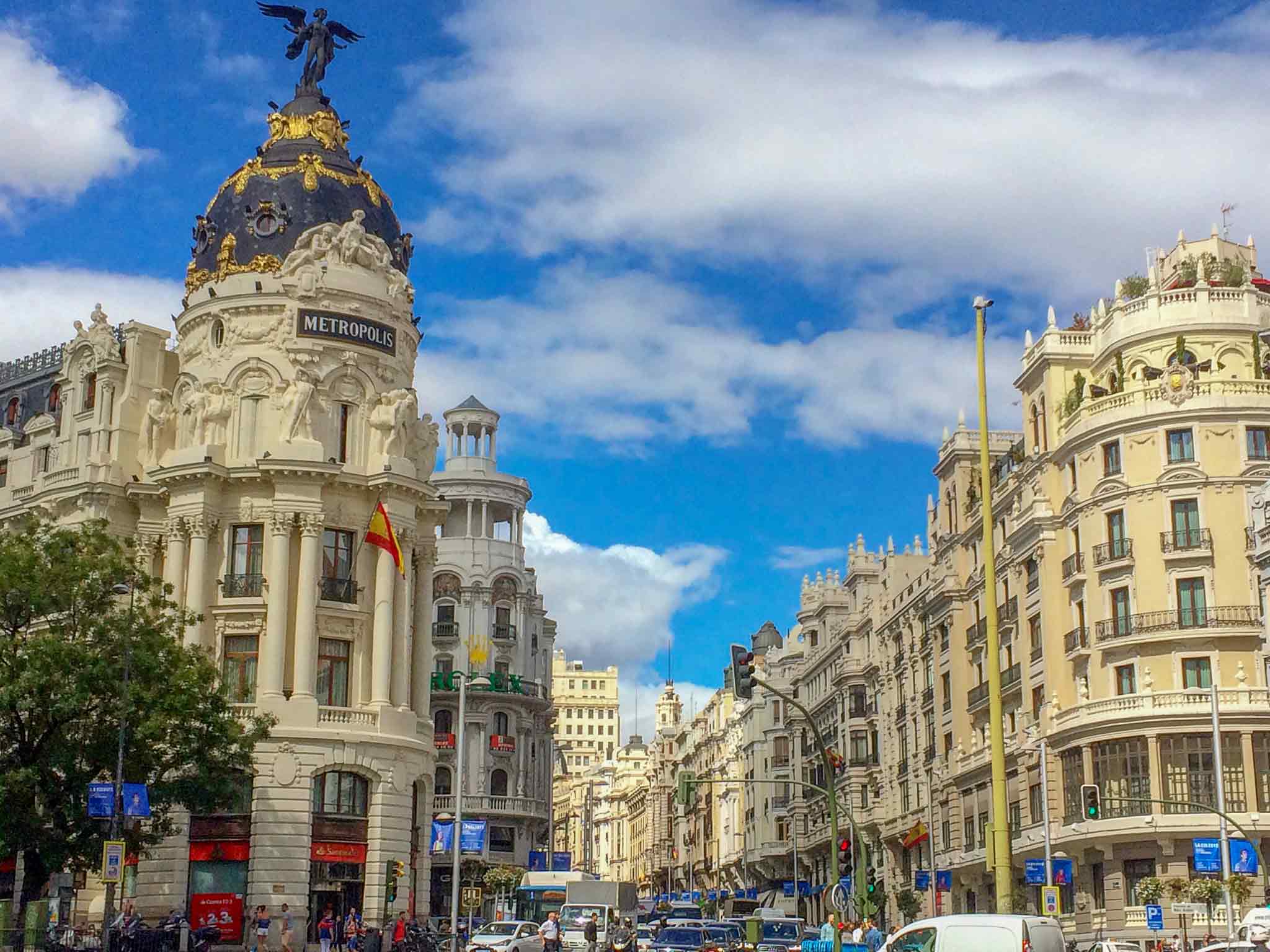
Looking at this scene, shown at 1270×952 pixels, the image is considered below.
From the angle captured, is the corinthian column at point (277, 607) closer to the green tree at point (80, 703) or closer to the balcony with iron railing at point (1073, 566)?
the green tree at point (80, 703)

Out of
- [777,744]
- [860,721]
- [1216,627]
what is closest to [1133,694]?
[1216,627]

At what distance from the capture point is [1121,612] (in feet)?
199

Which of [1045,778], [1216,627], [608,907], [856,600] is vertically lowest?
[608,907]

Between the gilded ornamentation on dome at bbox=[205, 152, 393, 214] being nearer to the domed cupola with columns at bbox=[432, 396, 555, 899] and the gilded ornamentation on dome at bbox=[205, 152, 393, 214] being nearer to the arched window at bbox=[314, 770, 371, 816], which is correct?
the arched window at bbox=[314, 770, 371, 816]

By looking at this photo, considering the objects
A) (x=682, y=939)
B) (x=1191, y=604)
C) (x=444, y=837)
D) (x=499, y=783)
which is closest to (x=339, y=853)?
(x=444, y=837)

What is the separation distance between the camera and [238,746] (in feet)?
176

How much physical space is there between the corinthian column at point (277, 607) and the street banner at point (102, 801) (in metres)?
18.1

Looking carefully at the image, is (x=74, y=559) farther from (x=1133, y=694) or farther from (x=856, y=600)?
(x=856, y=600)

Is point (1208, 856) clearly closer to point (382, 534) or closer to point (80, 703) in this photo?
point (382, 534)

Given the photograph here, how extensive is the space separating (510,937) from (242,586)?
59.3 feet

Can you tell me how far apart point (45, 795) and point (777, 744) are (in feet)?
250

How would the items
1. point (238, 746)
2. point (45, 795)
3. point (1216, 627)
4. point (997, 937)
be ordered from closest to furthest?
point (997, 937) < point (45, 795) < point (238, 746) < point (1216, 627)

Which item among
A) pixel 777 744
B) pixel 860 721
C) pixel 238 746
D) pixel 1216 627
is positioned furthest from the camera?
pixel 777 744

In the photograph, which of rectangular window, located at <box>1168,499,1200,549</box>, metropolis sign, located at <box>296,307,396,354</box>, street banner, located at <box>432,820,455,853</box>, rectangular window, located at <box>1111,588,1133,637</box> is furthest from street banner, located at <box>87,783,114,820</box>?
rectangular window, located at <box>1168,499,1200,549</box>
